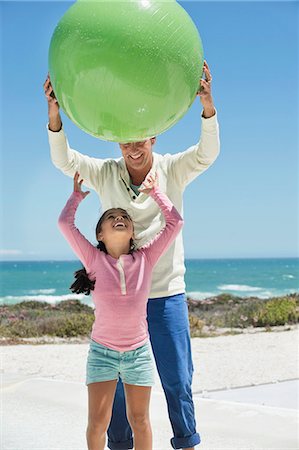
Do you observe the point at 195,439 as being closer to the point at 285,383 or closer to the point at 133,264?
the point at 133,264

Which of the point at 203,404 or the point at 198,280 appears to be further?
the point at 198,280

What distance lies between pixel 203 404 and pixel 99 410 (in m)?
1.93

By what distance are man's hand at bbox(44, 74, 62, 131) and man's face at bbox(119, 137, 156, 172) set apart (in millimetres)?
278

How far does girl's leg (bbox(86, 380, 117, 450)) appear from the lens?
102 inches

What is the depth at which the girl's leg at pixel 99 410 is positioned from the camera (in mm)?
2582

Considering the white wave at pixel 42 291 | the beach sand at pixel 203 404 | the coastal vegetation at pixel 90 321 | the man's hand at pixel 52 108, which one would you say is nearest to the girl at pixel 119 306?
the man's hand at pixel 52 108

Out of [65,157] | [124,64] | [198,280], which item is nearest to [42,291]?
[198,280]

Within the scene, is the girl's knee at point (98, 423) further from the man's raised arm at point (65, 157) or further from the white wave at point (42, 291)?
the white wave at point (42, 291)

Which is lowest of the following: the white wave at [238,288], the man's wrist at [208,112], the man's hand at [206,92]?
the man's wrist at [208,112]

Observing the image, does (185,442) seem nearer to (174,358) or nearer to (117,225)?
(174,358)

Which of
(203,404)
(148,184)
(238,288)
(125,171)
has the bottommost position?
(203,404)

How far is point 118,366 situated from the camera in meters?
2.60

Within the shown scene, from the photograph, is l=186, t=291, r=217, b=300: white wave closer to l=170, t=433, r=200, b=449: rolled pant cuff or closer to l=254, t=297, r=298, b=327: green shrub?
l=254, t=297, r=298, b=327: green shrub

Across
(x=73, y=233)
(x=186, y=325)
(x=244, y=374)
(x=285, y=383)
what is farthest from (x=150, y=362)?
(x=244, y=374)
